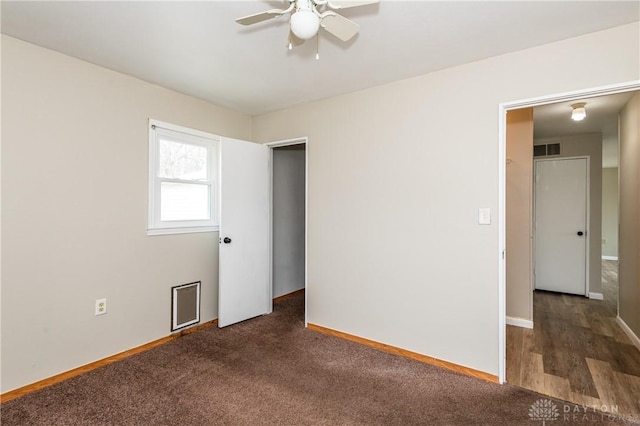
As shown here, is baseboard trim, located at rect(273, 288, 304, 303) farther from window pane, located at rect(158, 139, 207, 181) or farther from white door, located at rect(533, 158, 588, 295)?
white door, located at rect(533, 158, 588, 295)

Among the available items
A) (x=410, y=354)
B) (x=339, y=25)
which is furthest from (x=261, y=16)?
(x=410, y=354)

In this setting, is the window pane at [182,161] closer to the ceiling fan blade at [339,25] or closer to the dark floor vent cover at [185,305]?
the dark floor vent cover at [185,305]

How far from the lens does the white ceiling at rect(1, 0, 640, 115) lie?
70.4 inches

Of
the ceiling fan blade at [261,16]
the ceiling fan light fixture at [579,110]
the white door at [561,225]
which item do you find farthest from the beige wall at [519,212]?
the ceiling fan blade at [261,16]

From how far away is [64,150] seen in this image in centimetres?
237

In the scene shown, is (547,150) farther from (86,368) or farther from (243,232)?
(86,368)

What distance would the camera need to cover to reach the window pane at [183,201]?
3082 mm

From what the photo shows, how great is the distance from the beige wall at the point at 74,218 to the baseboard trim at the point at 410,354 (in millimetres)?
1622

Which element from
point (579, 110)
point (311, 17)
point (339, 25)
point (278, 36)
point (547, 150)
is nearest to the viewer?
point (311, 17)

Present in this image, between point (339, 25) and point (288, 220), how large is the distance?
11.0ft

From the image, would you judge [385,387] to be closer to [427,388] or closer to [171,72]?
[427,388]

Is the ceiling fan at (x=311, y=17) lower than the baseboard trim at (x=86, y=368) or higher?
higher

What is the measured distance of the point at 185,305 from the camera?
3203 mm

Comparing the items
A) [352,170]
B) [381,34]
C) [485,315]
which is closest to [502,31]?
[381,34]
